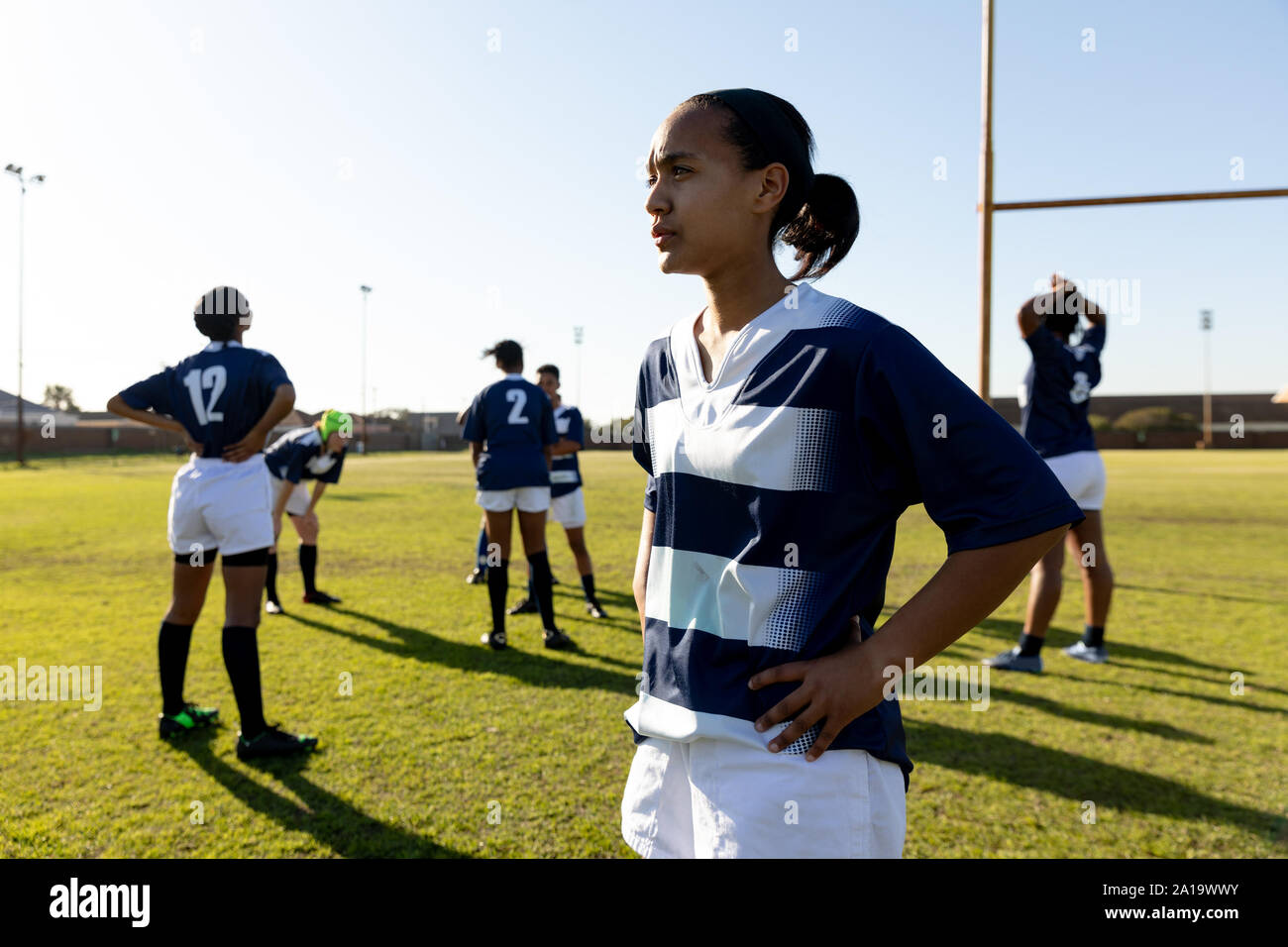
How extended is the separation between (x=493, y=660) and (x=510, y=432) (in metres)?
1.72

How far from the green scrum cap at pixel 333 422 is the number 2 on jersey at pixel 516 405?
201cm

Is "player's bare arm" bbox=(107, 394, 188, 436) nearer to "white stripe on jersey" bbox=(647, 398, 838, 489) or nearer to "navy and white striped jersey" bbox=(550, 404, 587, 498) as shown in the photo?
"white stripe on jersey" bbox=(647, 398, 838, 489)

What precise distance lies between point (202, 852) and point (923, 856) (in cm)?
272

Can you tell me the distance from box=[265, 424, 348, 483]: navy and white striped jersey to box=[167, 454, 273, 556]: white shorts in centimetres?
311

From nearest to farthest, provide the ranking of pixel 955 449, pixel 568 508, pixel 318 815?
pixel 955 449 < pixel 318 815 < pixel 568 508

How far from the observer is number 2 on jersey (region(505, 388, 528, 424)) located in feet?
19.7

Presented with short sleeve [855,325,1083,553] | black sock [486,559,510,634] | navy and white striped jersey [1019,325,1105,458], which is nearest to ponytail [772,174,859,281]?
short sleeve [855,325,1083,553]

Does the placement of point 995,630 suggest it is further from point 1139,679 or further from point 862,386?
point 862,386

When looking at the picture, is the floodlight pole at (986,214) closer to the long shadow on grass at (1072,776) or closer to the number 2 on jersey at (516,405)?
the long shadow on grass at (1072,776)

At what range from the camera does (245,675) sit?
385cm

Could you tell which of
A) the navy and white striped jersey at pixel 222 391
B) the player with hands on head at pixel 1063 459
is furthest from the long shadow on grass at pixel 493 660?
the player with hands on head at pixel 1063 459

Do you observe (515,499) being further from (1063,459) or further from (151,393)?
(1063,459)

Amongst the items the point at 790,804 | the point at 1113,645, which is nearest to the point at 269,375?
the point at 790,804
